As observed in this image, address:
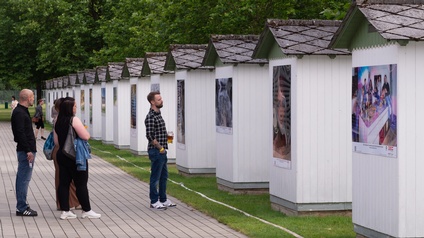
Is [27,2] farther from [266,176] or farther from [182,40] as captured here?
[266,176]

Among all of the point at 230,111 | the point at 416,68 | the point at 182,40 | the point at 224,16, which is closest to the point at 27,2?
the point at 182,40

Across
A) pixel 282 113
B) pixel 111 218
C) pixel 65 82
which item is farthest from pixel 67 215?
pixel 65 82

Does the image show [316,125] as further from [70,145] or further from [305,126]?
[70,145]

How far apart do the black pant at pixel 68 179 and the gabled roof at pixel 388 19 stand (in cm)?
460

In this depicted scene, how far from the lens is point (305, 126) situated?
15.1 m

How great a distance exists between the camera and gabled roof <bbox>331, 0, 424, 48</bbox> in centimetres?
1109

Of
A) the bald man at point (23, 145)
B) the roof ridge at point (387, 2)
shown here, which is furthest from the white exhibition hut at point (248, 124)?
the roof ridge at point (387, 2)

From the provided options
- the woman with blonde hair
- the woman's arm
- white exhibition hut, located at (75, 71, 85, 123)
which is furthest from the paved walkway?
white exhibition hut, located at (75, 71, 85, 123)

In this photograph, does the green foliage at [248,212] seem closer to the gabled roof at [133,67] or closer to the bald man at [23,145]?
the bald man at [23,145]

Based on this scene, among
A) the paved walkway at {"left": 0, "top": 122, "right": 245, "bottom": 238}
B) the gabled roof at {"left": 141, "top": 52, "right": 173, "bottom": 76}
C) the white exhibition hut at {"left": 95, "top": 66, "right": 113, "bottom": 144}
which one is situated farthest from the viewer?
the white exhibition hut at {"left": 95, "top": 66, "right": 113, "bottom": 144}

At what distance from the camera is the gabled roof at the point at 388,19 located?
11094mm

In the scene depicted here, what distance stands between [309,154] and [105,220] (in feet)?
9.99

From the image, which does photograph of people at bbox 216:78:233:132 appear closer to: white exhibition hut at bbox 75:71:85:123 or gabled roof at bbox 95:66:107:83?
gabled roof at bbox 95:66:107:83

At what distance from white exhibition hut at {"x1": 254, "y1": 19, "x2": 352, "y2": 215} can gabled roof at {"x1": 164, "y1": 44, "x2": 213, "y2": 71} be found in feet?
25.1
